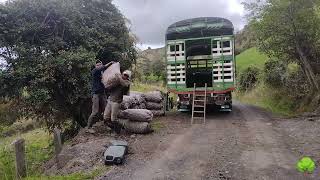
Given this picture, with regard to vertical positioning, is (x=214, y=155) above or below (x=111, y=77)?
below

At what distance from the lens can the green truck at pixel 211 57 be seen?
1752 centimetres

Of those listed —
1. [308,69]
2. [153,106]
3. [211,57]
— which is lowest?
[153,106]

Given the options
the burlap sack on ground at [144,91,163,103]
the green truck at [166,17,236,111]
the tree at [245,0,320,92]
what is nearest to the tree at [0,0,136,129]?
the burlap sack on ground at [144,91,163,103]

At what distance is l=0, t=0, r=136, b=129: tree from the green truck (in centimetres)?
306

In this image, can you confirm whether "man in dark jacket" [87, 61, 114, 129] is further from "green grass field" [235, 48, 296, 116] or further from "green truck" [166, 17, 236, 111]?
"green grass field" [235, 48, 296, 116]

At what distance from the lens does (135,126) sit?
1307cm

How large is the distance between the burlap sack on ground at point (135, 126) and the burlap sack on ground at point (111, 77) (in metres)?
1.57

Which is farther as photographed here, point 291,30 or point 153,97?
point 153,97

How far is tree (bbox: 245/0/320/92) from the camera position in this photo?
17.5 metres

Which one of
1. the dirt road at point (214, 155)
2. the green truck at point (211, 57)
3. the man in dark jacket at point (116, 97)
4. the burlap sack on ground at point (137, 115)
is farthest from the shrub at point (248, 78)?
the man in dark jacket at point (116, 97)

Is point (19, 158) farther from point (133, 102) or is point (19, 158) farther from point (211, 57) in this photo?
point (211, 57)

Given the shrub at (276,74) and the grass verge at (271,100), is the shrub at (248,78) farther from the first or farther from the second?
the shrub at (276,74)

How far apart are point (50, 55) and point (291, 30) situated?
10220 millimetres

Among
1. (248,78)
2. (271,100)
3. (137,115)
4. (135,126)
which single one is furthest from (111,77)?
(248,78)
